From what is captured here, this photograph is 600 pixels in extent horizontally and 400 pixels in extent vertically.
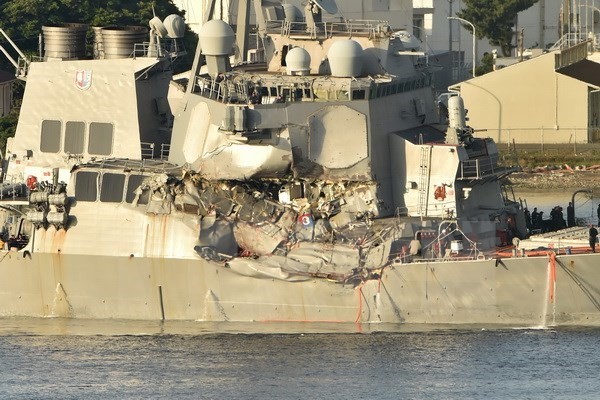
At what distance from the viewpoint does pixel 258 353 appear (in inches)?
1463

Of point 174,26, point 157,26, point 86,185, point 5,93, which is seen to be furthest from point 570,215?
point 5,93

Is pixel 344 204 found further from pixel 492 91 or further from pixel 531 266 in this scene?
pixel 492 91

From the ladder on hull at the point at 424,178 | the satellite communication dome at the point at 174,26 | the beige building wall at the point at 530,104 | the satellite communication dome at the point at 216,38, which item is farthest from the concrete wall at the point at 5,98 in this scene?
the ladder on hull at the point at 424,178

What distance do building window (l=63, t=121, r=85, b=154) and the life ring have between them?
8430mm

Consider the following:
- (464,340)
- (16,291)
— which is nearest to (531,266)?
(464,340)

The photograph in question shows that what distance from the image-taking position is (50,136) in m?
41.8

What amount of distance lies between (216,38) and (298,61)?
1850mm

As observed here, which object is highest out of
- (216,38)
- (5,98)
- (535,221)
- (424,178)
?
(5,98)

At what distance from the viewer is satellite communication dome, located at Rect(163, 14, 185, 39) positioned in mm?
42531

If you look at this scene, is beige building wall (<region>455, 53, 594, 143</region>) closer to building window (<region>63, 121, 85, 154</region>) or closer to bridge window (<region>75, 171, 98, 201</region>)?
building window (<region>63, 121, 85, 154</region>)

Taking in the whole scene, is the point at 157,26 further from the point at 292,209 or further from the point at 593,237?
the point at 593,237

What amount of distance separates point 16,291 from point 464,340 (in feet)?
34.3

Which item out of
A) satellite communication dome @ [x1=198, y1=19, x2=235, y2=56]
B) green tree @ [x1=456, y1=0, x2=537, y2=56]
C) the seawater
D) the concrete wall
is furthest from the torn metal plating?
green tree @ [x1=456, y1=0, x2=537, y2=56]

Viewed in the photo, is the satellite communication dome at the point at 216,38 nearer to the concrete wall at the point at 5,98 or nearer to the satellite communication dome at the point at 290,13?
the satellite communication dome at the point at 290,13
